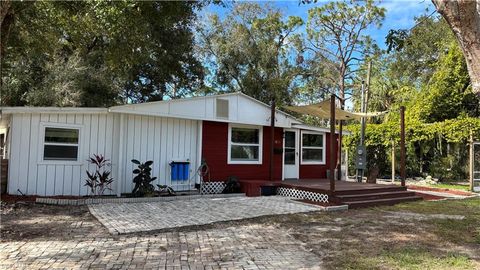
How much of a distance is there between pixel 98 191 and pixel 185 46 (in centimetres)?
942

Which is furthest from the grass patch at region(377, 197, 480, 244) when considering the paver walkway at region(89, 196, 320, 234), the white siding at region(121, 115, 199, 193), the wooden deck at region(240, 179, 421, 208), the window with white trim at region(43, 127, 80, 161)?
the window with white trim at region(43, 127, 80, 161)

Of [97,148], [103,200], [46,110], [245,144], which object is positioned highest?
[46,110]

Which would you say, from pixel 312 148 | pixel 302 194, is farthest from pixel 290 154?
pixel 302 194

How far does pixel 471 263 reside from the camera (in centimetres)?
477

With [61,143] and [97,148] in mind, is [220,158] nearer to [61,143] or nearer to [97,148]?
[97,148]

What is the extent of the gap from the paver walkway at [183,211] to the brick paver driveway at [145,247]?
34cm

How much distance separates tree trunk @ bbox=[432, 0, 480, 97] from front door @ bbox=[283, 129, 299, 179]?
9.25 meters

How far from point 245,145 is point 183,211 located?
4.30 metres

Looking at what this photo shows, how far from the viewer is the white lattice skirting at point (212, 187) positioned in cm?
1108

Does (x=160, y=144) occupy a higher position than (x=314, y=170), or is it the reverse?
(x=160, y=144)

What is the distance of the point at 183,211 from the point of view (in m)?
8.17

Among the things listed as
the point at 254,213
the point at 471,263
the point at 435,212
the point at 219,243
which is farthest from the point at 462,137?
the point at 219,243

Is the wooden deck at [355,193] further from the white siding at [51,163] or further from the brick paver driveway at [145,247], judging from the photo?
the white siding at [51,163]

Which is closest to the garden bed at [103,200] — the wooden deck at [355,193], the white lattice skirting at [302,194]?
the wooden deck at [355,193]
